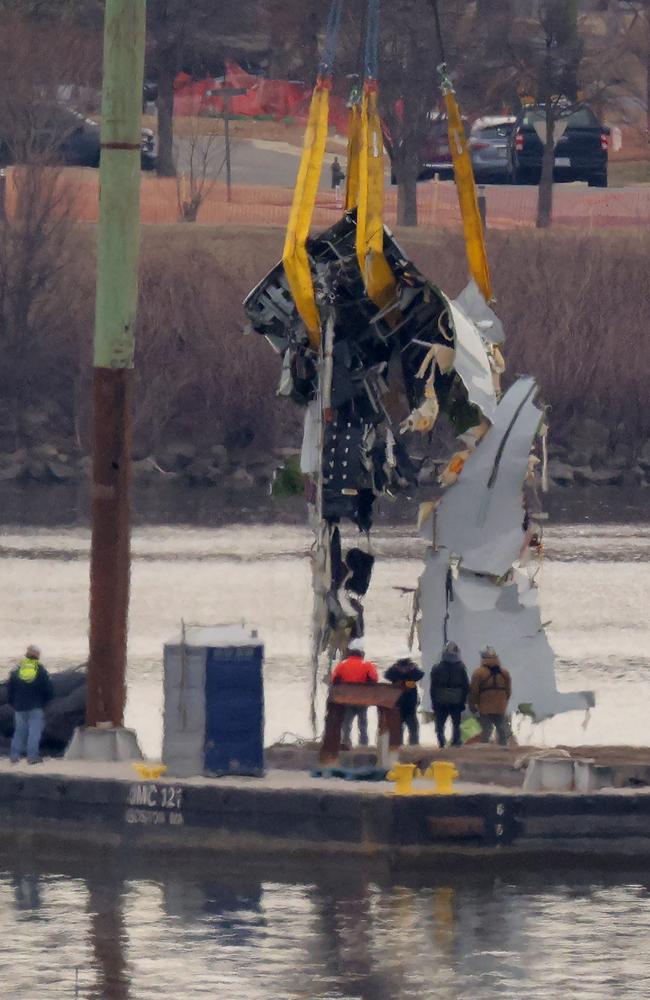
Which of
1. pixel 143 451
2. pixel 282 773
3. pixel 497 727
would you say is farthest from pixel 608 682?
pixel 143 451

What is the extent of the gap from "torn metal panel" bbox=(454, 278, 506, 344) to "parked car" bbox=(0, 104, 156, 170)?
153 feet

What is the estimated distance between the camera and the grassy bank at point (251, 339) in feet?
245

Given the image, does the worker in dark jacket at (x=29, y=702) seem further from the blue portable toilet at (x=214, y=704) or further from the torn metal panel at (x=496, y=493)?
the torn metal panel at (x=496, y=493)

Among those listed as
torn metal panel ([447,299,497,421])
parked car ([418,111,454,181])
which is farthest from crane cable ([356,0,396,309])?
parked car ([418,111,454,181])

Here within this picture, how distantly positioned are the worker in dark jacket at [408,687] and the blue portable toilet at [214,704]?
1819 mm

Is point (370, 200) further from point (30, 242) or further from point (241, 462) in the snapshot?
point (30, 242)

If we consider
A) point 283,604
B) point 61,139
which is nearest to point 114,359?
point 283,604

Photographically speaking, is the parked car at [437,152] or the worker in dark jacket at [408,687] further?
the parked car at [437,152]

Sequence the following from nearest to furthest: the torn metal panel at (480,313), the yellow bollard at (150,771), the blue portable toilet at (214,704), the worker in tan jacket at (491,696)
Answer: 1. the blue portable toilet at (214,704)
2. the yellow bollard at (150,771)
3. the worker in tan jacket at (491,696)
4. the torn metal panel at (480,313)

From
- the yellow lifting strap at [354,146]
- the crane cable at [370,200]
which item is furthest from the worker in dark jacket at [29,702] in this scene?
the yellow lifting strap at [354,146]

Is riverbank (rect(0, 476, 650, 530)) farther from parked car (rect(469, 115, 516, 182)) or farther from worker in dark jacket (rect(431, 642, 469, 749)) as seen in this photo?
worker in dark jacket (rect(431, 642, 469, 749))

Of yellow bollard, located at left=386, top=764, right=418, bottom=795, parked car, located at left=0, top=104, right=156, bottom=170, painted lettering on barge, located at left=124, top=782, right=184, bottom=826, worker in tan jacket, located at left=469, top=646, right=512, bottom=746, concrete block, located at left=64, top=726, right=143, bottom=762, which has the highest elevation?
parked car, located at left=0, top=104, right=156, bottom=170

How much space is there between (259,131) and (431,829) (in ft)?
237

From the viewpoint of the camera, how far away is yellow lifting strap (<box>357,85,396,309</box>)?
26.2 metres
